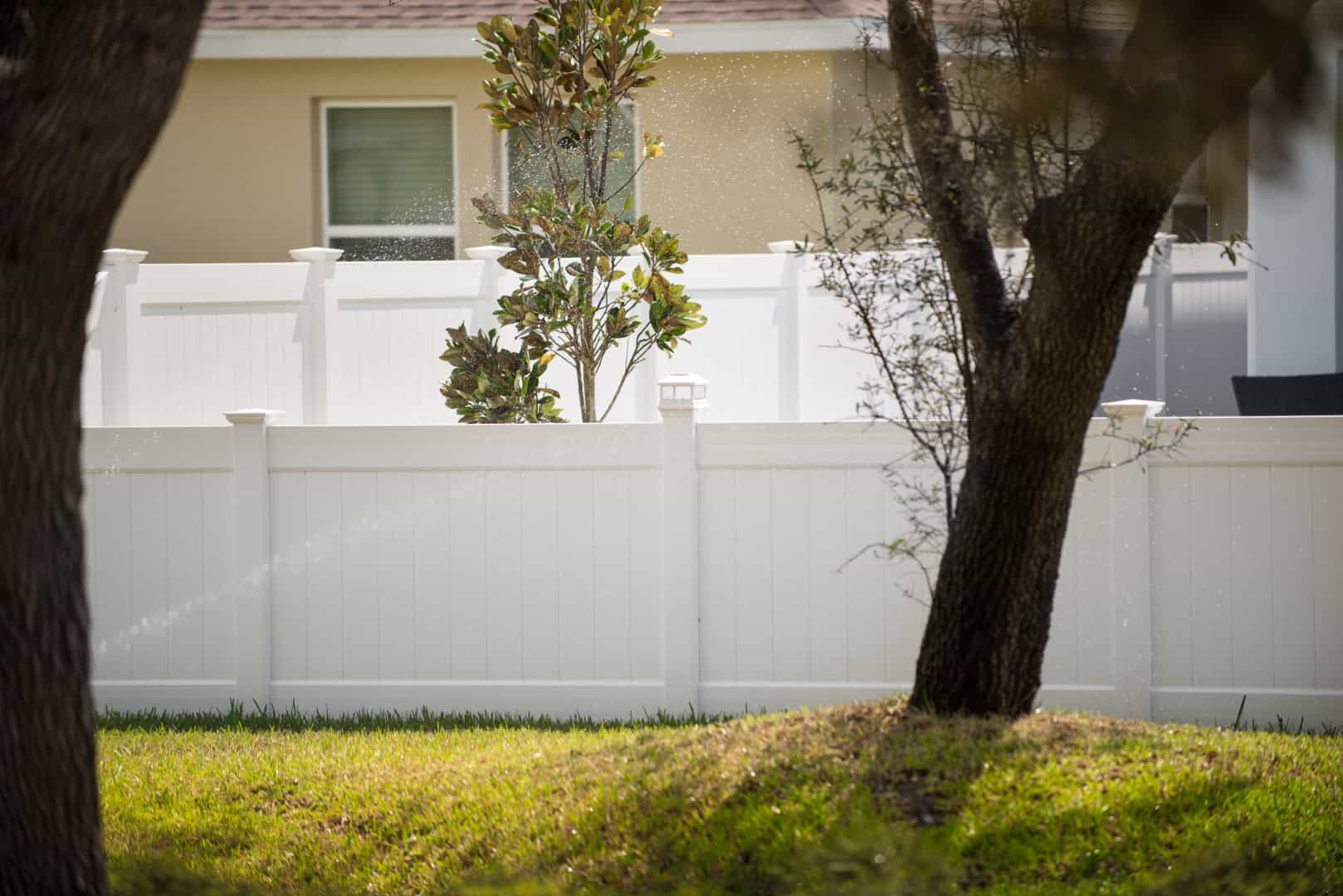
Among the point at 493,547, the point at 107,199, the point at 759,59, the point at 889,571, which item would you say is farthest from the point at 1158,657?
the point at 759,59

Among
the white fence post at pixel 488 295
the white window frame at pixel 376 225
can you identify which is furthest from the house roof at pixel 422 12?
the white fence post at pixel 488 295

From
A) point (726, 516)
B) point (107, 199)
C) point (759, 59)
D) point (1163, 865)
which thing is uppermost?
point (759, 59)

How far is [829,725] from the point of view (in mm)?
5371

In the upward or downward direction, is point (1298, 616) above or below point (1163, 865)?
above

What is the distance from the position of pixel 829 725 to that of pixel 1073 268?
1828mm

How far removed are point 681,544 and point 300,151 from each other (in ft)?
22.5

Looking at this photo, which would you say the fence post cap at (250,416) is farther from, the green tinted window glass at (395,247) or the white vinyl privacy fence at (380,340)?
the green tinted window glass at (395,247)

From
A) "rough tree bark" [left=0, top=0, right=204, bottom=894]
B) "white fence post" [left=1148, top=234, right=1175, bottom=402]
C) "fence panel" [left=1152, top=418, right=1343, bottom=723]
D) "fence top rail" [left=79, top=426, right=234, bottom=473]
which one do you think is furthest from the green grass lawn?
"white fence post" [left=1148, top=234, right=1175, bottom=402]

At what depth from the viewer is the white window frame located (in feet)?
39.8

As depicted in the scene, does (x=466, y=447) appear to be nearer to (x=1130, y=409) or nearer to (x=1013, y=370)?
(x=1013, y=370)

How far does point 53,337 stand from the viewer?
304 centimetres

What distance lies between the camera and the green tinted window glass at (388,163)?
12.2 meters

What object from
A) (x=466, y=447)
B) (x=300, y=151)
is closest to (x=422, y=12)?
(x=300, y=151)

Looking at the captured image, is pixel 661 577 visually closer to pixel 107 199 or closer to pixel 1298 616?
pixel 1298 616
